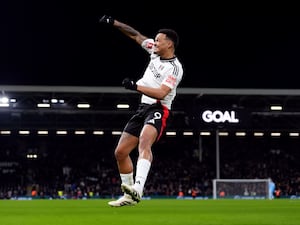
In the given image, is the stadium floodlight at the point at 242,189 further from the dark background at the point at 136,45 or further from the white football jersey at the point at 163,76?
the white football jersey at the point at 163,76

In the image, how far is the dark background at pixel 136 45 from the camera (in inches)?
1318

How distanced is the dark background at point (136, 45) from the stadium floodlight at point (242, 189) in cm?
613

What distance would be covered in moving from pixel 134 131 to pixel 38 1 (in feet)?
86.4

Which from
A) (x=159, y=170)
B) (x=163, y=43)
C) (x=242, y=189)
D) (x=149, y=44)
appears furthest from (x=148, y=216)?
(x=159, y=170)

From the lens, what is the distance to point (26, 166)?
43.5 meters

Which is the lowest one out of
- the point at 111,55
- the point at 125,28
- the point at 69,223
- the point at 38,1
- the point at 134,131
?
the point at 69,223

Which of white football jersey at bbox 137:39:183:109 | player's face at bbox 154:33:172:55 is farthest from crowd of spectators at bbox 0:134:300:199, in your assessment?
player's face at bbox 154:33:172:55

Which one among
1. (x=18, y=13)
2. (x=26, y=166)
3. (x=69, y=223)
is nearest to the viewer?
(x=69, y=223)

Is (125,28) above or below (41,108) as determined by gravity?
below

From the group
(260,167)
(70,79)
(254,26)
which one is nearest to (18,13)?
(70,79)

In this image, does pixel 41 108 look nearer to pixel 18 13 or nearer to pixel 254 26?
pixel 18 13

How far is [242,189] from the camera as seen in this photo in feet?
101

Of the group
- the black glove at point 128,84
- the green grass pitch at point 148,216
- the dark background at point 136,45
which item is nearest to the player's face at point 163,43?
the black glove at point 128,84

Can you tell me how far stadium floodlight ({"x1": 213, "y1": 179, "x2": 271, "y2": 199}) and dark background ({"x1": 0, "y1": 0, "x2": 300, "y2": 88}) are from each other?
6.13 meters
